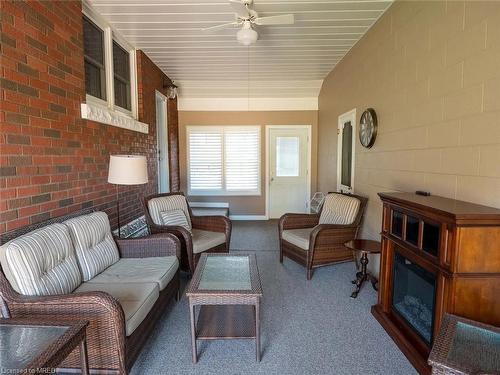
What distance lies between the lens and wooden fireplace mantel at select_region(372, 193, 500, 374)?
4.92ft

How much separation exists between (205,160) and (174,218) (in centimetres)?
286

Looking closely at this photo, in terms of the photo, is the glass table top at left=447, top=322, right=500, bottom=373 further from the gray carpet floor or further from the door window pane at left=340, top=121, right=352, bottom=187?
the door window pane at left=340, top=121, right=352, bottom=187

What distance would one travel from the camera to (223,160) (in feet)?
20.2

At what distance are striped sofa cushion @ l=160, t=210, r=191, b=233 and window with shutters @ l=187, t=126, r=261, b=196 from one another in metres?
2.65

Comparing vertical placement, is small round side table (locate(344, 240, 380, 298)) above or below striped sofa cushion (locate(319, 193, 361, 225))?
below

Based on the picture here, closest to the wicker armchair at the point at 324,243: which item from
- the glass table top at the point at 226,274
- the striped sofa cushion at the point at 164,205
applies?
the glass table top at the point at 226,274

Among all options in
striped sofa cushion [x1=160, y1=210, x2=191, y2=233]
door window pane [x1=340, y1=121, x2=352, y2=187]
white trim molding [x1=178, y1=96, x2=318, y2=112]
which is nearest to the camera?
striped sofa cushion [x1=160, y1=210, x2=191, y2=233]

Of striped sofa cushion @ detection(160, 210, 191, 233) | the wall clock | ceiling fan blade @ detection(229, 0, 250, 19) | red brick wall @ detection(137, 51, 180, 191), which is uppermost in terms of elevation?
ceiling fan blade @ detection(229, 0, 250, 19)

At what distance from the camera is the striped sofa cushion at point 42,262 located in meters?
1.60

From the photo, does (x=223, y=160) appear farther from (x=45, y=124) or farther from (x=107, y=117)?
(x=45, y=124)

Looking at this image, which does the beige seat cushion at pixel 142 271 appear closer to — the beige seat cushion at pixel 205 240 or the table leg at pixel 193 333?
the table leg at pixel 193 333

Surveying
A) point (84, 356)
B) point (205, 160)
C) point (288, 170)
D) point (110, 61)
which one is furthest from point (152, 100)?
point (84, 356)

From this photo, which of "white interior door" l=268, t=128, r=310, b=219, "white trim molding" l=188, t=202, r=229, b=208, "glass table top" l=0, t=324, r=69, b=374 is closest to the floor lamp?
"glass table top" l=0, t=324, r=69, b=374

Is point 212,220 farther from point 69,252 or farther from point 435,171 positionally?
point 435,171
